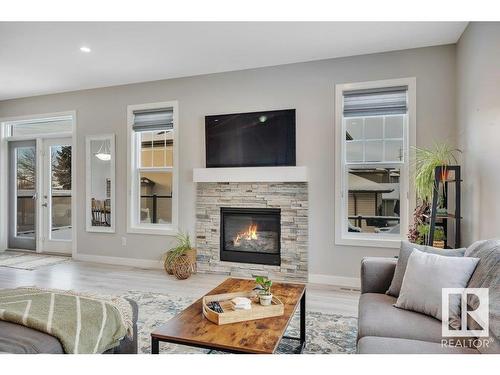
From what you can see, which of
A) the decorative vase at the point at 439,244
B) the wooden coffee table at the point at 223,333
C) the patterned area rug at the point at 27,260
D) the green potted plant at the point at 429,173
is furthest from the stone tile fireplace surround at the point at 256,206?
the patterned area rug at the point at 27,260

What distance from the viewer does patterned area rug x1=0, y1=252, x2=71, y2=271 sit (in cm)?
503

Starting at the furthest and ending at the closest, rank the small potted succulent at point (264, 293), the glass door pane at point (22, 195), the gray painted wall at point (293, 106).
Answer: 1. the glass door pane at point (22, 195)
2. the gray painted wall at point (293, 106)
3. the small potted succulent at point (264, 293)

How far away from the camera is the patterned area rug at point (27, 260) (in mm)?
5027

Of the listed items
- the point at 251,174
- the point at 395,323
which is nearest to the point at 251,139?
the point at 251,174

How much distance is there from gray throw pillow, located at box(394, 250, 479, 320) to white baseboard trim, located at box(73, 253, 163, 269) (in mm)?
3654

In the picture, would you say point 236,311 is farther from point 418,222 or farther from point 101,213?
point 101,213

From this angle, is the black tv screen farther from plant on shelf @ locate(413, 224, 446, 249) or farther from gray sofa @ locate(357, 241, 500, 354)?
gray sofa @ locate(357, 241, 500, 354)

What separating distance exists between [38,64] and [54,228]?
115 inches

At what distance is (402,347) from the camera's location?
155 centimetres

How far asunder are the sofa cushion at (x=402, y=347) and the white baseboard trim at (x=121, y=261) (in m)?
3.78

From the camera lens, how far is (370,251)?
12.9ft

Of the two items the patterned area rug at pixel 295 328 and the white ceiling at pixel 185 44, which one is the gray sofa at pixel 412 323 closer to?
the patterned area rug at pixel 295 328
